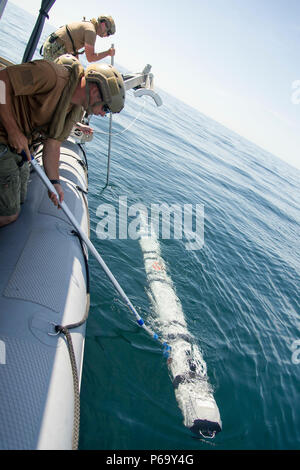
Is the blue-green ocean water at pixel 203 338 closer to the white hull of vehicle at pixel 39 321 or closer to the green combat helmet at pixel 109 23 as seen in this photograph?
the white hull of vehicle at pixel 39 321

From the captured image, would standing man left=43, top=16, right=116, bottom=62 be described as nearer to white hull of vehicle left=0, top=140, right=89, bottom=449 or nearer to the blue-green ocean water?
the blue-green ocean water

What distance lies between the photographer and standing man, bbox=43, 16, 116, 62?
628 cm

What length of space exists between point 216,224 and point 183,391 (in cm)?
871

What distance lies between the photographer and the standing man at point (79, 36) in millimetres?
6281

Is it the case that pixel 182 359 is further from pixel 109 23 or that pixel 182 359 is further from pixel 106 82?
pixel 109 23

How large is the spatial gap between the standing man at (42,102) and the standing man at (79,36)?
3.71 m

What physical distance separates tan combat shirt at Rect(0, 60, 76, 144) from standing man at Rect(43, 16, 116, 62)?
387 centimetres

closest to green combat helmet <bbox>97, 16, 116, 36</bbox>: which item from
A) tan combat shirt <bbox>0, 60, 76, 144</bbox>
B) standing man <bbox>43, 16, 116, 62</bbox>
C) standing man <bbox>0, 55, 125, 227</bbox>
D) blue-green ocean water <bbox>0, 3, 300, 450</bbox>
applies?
standing man <bbox>43, 16, 116, 62</bbox>

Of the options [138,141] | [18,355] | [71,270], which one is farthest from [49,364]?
[138,141]

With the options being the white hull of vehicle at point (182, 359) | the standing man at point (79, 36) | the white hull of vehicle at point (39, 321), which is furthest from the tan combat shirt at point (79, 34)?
the white hull of vehicle at point (182, 359)

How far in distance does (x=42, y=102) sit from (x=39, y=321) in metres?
2.47

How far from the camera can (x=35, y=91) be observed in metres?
3.17

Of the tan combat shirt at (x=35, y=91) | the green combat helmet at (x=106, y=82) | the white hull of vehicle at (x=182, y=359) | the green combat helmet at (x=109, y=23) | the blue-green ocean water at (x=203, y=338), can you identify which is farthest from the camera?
the green combat helmet at (x=109, y=23)
